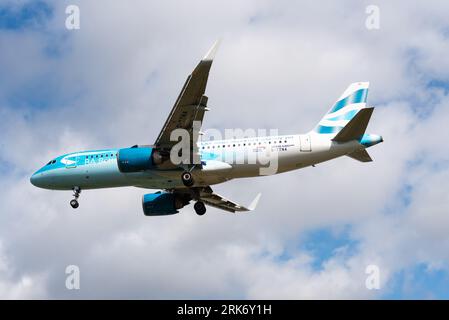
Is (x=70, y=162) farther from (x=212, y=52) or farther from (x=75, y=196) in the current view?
(x=212, y=52)

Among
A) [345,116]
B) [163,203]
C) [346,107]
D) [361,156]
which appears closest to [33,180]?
[163,203]

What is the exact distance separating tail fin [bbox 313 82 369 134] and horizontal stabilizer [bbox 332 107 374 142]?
217 centimetres

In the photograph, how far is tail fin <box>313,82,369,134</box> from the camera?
49.8 m

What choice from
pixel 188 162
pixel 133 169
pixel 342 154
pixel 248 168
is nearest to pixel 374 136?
pixel 342 154

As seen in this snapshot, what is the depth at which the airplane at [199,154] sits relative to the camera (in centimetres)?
4697

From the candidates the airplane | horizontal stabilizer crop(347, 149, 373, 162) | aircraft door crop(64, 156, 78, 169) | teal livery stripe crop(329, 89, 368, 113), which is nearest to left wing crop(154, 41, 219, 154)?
the airplane

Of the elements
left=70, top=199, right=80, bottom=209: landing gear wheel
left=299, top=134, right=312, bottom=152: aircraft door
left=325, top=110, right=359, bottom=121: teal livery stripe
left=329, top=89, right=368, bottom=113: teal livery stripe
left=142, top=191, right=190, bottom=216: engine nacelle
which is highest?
left=329, top=89, right=368, bottom=113: teal livery stripe

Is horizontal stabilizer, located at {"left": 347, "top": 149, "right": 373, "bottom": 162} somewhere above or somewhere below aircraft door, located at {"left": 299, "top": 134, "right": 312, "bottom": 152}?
below

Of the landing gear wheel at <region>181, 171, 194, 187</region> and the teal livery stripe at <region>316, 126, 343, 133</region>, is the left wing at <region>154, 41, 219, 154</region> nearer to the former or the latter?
the landing gear wheel at <region>181, 171, 194, 187</region>

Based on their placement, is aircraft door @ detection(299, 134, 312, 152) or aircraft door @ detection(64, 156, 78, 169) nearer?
aircraft door @ detection(299, 134, 312, 152)

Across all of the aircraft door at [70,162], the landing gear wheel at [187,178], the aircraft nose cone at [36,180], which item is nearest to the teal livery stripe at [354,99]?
the landing gear wheel at [187,178]

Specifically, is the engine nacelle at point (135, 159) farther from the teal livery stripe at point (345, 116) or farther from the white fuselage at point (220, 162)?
the teal livery stripe at point (345, 116)

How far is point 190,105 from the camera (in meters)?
45.4

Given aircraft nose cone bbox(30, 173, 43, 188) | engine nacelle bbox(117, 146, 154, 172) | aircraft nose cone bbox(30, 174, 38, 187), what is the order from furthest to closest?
aircraft nose cone bbox(30, 174, 38, 187), aircraft nose cone bbox(30, 173, 43, 188), engine nacelle bbox(117, 146, 154, 172)
